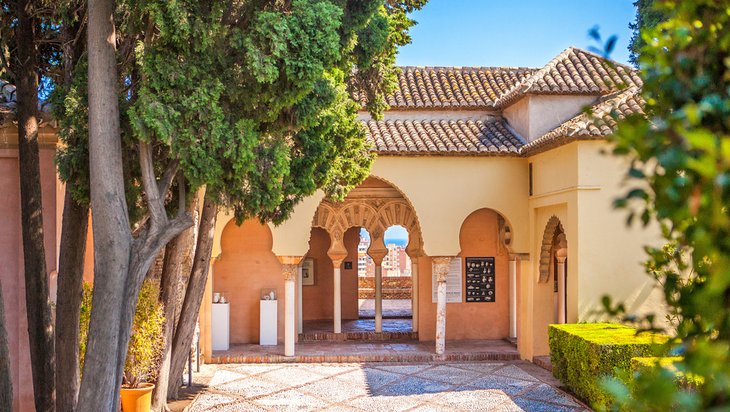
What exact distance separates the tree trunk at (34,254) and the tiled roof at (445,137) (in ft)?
24.7

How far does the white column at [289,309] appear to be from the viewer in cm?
1412

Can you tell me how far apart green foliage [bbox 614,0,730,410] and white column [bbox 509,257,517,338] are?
14607 mm

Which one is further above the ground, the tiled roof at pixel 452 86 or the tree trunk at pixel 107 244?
Result: the tiled roof at pixel 452 86

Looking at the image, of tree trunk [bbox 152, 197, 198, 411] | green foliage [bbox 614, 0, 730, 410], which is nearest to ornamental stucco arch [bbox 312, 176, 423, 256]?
tree trunk [bbox 152, 197, 198, 411]

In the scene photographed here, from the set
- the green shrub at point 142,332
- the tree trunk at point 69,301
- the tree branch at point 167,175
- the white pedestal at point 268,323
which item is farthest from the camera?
the white pedestal at point 268,323

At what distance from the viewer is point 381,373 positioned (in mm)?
12906

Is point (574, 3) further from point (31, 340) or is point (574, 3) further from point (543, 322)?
point (31, 340)

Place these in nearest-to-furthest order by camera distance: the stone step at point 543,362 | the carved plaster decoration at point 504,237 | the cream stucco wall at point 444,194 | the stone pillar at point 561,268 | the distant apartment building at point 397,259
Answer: the stone step at point 543,362 < the cream stucco wall at point 444,194 < the carved plaster decoration at point 504,237 < the stone pillar at point 561,268 < the distant apartment building at point 397,259

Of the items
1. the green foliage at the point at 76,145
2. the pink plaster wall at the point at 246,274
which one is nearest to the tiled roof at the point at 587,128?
the pink plaster wall at the point at 246,274

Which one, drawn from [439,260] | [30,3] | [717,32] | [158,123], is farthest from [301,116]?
[439,260]

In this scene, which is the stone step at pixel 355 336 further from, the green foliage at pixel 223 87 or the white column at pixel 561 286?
the green foliage at pixel 223 87

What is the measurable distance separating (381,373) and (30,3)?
8.34m

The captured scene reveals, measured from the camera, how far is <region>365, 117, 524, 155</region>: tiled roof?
1426 cm

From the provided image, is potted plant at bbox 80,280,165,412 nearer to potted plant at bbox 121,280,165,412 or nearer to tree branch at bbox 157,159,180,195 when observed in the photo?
potted plant at bbox 121,280,165,412
